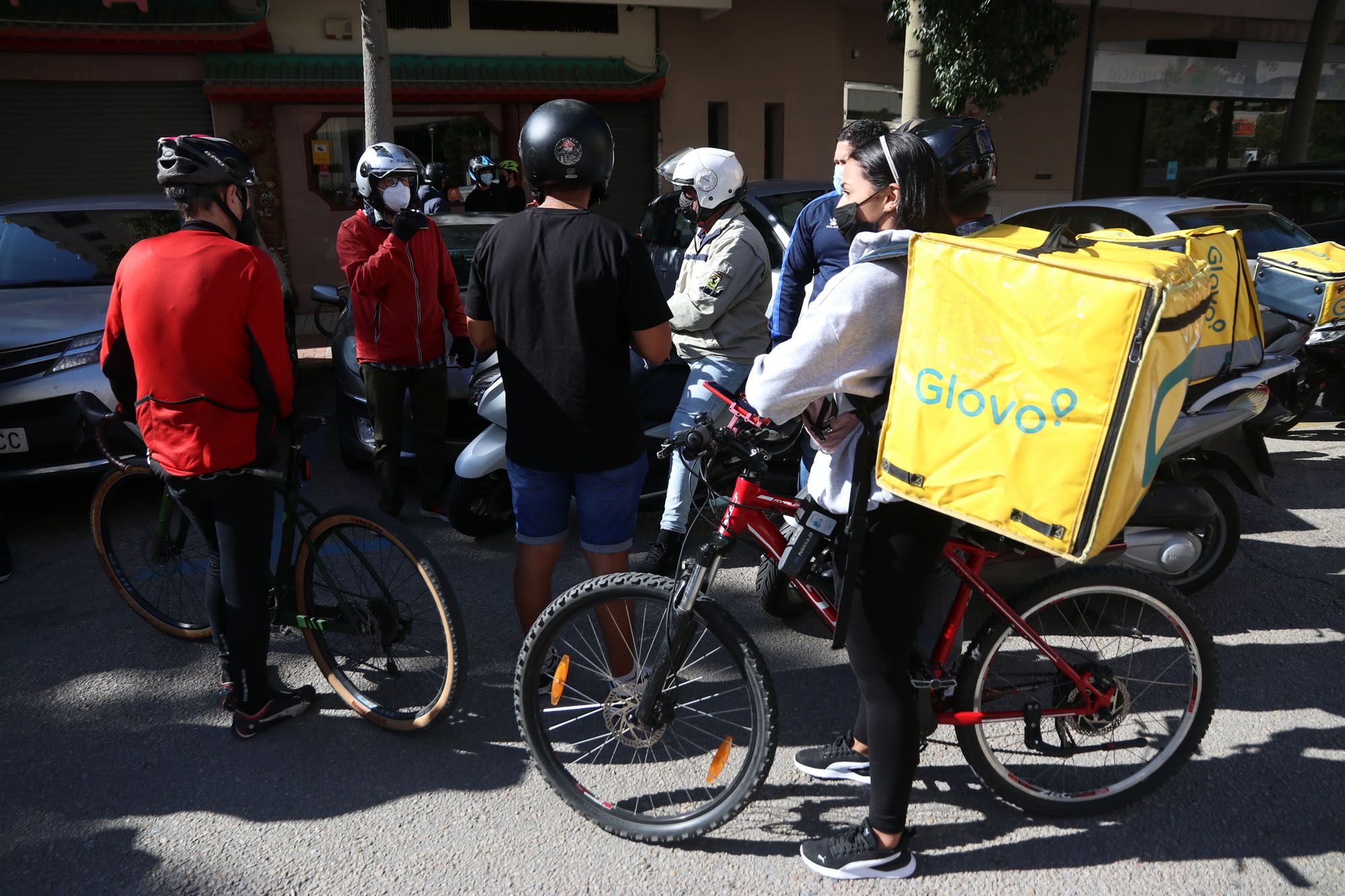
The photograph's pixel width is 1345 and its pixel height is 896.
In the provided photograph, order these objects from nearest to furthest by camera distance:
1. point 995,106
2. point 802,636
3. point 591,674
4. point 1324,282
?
point 591,674 → point 802,636 → point 1324,282 → point 995,106

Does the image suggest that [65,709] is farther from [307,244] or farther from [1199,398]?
[307,244]

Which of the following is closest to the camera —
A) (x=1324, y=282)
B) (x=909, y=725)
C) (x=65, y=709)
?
(x=909, y=725)

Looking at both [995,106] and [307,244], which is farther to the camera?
[307,244]

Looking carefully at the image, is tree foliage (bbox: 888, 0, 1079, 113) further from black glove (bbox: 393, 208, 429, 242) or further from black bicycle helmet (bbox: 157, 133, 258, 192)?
black bicycle helmet (bbox: 157, 133, 258, 192)

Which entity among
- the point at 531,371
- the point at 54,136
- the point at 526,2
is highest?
the point at 526,2

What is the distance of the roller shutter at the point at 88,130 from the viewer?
1107 cm

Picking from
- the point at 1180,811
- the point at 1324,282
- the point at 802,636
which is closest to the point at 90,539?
the point at 802,636

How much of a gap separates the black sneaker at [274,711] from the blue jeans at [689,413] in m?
1.65

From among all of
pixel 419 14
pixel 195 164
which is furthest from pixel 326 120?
pixel 195 164

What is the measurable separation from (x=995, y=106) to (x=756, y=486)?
8.32 m

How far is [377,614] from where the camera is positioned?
11.0 ft

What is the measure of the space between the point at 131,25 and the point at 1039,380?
38.6 feet

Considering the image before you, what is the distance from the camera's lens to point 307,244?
12.4 m

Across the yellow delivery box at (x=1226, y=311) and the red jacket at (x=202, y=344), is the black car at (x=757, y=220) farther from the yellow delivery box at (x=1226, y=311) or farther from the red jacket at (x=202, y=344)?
the red jacket at (x=202, y=344)
